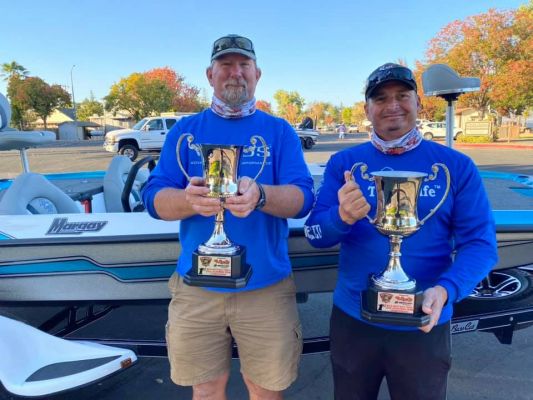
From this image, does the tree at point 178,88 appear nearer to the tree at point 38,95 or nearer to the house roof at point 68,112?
the tree at point 38,95

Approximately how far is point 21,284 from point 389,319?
80.1 inches

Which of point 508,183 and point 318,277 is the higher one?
point 508,183

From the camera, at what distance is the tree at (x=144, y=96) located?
44156 millimetres

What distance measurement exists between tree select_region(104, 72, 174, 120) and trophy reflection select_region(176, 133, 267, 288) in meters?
44.9

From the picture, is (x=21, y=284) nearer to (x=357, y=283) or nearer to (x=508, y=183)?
(x=357, y=283)

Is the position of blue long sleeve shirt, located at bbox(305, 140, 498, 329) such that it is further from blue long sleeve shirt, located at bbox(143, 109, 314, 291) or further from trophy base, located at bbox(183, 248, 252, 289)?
trophy base, located at bbox(183, 248, 252, 289)

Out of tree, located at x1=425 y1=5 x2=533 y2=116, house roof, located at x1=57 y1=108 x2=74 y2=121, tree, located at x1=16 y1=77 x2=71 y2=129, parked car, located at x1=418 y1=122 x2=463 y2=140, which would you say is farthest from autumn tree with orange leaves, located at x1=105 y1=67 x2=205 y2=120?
tree, located at x1=425 y1=5 x2=533 y2=116

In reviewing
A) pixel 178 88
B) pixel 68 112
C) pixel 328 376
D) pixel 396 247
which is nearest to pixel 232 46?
pixel 396 247

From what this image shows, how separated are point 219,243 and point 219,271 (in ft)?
0.35

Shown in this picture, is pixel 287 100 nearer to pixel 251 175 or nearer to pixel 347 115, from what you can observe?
pixel 347 115

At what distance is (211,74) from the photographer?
5.79 feet

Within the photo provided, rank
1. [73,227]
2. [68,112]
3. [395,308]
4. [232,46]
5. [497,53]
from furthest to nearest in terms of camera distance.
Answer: [68,112]
[497,53]
[73,227]
[232,46]
[395,308]

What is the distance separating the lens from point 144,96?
1738 inches

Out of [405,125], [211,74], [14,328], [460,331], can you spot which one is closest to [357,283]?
[405,125]
